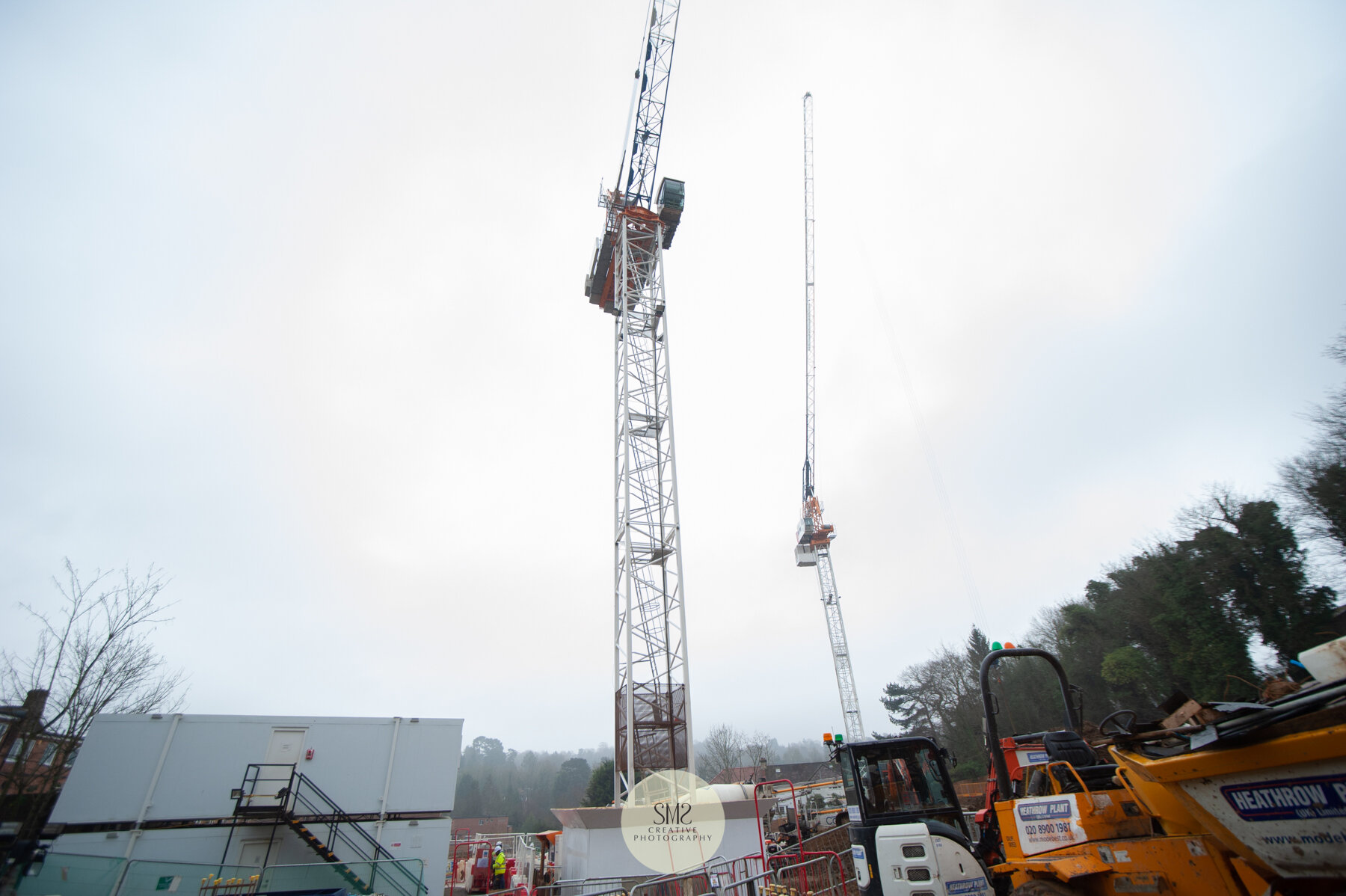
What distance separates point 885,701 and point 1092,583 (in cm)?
3044

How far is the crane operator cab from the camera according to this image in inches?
240

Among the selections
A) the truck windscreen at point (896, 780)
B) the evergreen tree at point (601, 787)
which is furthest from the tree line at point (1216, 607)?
the evergreen tree at point (601, 787)

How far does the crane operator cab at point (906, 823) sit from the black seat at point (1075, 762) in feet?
4.93

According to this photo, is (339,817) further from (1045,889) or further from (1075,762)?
(1075,762)

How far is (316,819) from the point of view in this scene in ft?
47.2

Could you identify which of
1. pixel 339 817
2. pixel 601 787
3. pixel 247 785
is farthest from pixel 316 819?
pixel 601 787

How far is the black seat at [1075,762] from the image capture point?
5.28m

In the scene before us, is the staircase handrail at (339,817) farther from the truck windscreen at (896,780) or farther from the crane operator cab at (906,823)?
the truck windscreen at (896,780)

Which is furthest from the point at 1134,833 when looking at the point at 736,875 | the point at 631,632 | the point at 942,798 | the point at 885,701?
the point at 885,701

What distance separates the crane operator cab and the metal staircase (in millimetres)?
12452

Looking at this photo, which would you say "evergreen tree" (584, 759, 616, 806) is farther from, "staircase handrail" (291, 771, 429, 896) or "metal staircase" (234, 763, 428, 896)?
"metal staircase" (234, 763, 428, 896)

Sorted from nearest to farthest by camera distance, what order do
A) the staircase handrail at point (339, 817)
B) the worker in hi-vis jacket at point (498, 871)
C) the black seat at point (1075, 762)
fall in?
1. the black seat at point (1075, 762)
2. the staircase handrail at point (339, 817)
3. the worker in hi-vis jacket at point (498, 871)

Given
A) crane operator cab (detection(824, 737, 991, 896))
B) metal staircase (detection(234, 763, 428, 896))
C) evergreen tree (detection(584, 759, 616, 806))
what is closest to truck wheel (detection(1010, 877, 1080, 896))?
crane operator cab (detection(824, 737, 991, 896))

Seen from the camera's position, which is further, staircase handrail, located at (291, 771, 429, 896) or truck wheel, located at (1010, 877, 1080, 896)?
staircase handrail, located at (291, 771, 429, 896)
